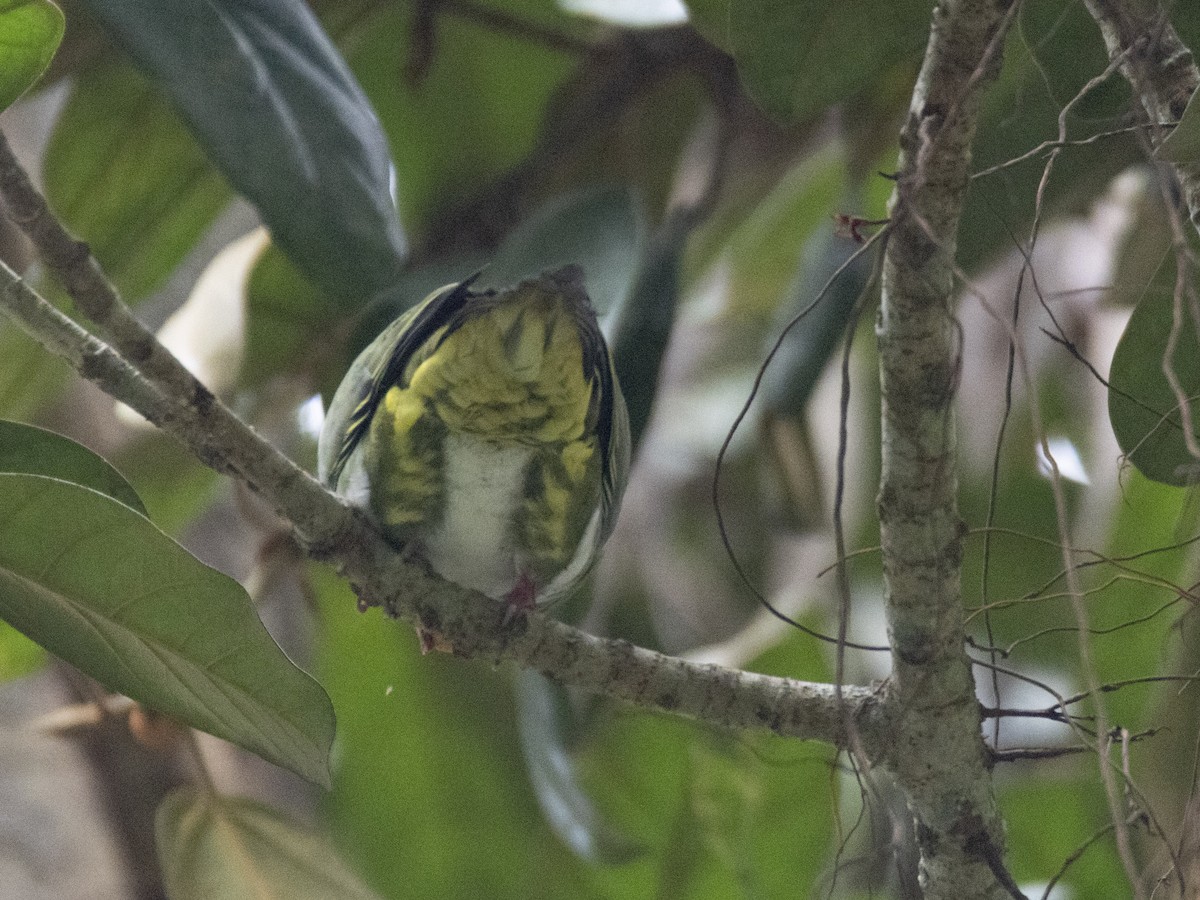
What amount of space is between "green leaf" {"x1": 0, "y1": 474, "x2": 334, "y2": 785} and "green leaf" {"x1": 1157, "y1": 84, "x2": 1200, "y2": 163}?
50 cm

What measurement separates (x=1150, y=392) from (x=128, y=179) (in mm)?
994

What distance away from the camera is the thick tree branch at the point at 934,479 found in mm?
492

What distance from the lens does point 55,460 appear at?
0.73 metres

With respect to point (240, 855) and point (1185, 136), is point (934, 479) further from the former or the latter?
point (240, 855)

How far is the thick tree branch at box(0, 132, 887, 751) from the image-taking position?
24.2 inches

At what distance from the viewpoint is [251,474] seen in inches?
25.4

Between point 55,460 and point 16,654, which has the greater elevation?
point 55,460

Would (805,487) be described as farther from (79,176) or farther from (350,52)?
(79,176)

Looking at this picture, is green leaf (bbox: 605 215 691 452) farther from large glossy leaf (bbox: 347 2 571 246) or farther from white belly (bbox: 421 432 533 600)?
large glossy leaf (bbox: 347 2 571 246)

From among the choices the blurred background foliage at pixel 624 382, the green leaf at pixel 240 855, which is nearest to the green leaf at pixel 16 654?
the blurred background foliage at pixel 624 382

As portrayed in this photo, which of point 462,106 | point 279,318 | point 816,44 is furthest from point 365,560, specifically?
point 462,106

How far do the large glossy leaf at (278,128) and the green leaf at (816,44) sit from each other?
299mm

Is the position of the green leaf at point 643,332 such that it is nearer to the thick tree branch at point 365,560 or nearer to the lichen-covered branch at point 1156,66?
the thick tree branch at point 365,560

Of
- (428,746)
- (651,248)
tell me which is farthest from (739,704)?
(428,746)
